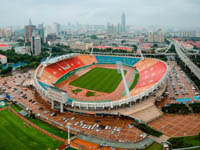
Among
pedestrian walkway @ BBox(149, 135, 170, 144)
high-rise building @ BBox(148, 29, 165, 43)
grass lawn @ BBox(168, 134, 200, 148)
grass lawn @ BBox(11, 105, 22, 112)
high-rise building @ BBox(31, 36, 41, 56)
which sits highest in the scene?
high-rise building @ BBox(148, 29, 165, 43)

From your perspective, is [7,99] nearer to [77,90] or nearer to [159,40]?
[77,90]

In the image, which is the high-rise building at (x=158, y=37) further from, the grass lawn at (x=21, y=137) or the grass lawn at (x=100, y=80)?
the grass lawn at (x=21, y=137)

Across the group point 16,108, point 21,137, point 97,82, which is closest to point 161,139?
point 21,137

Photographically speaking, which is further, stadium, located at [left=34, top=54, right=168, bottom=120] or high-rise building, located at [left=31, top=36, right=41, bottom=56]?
high-rise building, located at [left=31, top=36, right=41, bottom=56]

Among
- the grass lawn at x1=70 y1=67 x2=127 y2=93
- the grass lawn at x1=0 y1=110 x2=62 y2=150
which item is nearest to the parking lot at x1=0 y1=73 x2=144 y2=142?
the grass lawn at x1=0 y1=110 x2=62 y2=150

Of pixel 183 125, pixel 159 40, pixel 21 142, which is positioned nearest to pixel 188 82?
pixel 183 125

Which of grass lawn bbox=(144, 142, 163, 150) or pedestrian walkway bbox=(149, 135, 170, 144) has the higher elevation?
pedestrian walkway bbox=(149, 135, 170, 144)

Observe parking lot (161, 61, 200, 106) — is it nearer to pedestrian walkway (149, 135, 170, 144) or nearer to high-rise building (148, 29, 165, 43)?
A: pedestrian walkway (149, 135, 170, 144)

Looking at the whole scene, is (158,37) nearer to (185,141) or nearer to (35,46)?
(35,46)
